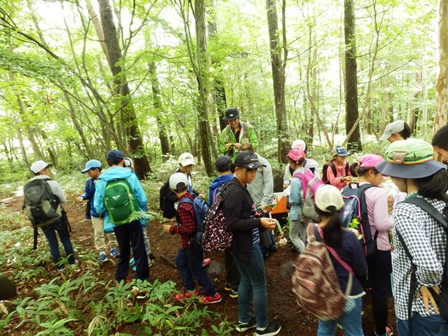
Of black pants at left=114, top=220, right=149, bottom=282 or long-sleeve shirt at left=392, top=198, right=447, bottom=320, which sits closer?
long-sleeve shirt at left=392, top=198, right=447, bottom=320

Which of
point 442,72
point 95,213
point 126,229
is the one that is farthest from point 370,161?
point 95,213

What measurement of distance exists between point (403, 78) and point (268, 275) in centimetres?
2143

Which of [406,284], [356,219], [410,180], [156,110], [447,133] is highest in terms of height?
[156,110]

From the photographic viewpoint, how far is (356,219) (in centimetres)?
255

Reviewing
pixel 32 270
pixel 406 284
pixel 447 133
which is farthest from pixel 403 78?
pixel 32 270

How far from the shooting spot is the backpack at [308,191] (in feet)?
12.0

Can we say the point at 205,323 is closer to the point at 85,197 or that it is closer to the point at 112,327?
the point at 112,327

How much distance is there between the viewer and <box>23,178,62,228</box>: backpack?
452 cm

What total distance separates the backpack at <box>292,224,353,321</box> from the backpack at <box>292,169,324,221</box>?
5.30 ft

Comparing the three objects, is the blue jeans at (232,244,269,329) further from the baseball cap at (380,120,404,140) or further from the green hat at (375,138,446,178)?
the baseball cap at (380,120,404,140)

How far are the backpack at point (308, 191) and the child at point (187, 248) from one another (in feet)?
5.41

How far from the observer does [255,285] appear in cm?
286

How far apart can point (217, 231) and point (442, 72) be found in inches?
190

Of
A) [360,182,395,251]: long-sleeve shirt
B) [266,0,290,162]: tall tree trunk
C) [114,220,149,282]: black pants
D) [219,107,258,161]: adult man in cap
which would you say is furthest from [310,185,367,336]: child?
[266,0,290,162]: tall tree trunk
